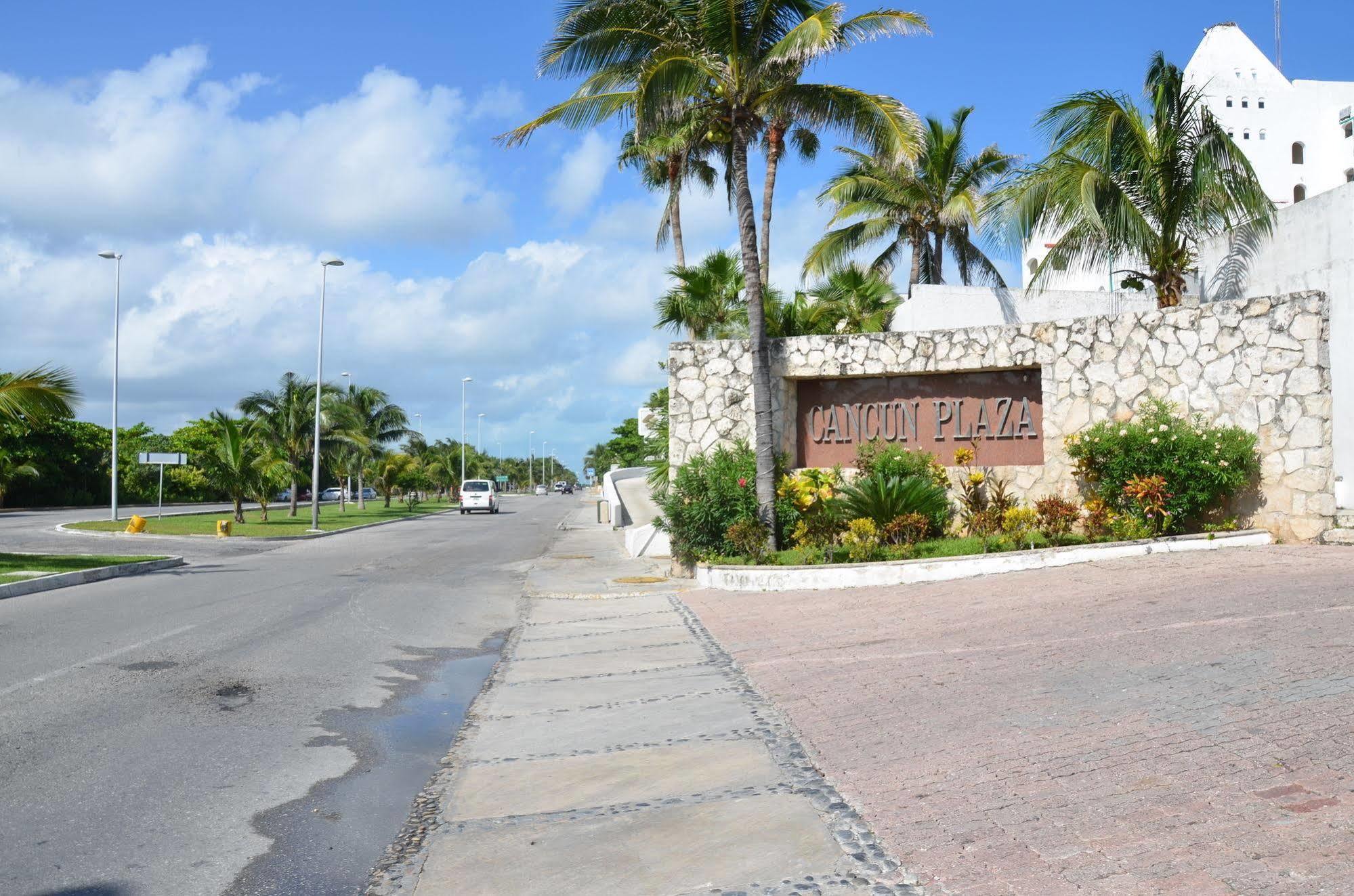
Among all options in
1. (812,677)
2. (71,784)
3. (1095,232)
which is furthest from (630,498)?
(71,784)

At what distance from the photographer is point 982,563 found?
12.9 metres

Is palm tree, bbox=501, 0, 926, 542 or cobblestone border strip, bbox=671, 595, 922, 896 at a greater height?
palm tree, bbox=501, 0, 926, 542

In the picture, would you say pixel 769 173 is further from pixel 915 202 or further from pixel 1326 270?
pixel 1326 270

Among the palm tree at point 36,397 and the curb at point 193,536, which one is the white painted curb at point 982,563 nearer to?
the palm tree at point 36,397

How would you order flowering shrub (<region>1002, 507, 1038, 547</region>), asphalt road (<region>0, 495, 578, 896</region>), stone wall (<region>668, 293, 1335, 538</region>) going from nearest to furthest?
asphalt road (<region>0, 495, 578, 896</region>) → stone wall (<region>668, 293, 1335, 538</region>) → flowering shrub (<region>1002, 507, 1038, 547</region>)

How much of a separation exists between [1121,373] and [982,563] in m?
3.82

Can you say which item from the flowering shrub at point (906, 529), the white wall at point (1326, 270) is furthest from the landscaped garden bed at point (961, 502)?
the white wall at point (1326, 270)

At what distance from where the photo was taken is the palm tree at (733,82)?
14.7 meters

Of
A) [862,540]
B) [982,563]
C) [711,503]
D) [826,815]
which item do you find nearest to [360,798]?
[826,815]

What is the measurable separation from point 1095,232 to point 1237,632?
36.3ft

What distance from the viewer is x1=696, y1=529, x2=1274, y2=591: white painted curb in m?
12.7

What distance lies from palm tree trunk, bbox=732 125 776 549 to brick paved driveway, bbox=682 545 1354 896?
4718 mm

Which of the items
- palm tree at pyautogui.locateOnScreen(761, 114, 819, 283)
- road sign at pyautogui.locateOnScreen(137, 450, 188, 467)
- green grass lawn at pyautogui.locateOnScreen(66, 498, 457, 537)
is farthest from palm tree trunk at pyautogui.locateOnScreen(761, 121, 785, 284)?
road sign at pyautogui.locateOnScreen(137, 450, 188, 467)

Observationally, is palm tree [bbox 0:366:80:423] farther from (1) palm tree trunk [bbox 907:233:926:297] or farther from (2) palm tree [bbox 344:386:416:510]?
(2) palm tree [bbox 344:386:416:510]
